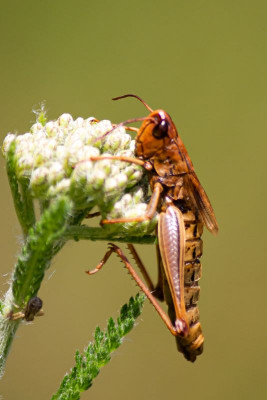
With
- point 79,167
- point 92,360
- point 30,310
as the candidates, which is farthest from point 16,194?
point 92,360

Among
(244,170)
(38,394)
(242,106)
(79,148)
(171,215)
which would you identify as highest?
(79,148)

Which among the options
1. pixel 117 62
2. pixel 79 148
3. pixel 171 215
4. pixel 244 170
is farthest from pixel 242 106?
pixel 79 148

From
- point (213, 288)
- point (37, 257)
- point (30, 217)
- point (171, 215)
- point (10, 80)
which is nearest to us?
point (37, 257)

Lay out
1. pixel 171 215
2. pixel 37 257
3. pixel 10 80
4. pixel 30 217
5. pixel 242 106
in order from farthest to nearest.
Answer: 1. pixel 242 106
2. pixel 10 80
3. pixel 171 215
4. pixel 30 217
5. pixel 37 257

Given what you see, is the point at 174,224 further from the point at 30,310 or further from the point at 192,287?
the point at 30,310

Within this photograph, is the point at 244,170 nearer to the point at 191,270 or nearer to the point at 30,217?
the point at 191,270
